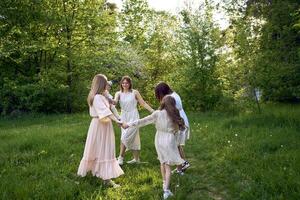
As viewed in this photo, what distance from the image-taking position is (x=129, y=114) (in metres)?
10.1

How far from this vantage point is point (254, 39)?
53.6 feet

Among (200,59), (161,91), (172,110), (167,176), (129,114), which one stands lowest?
Answer: (167,176)

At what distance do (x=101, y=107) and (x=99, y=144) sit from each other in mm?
800

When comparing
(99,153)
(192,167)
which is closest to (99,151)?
(99,153)

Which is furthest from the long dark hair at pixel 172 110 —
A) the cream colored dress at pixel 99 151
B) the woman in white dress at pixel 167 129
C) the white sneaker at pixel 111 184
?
the white sneaker at pixel 111 184

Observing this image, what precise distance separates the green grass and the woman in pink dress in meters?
0.22

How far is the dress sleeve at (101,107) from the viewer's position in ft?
24.9

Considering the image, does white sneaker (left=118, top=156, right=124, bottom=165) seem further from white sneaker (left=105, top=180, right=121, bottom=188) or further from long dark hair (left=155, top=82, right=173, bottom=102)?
long dark hair (left=155, top=82, right=173, bottom=102)

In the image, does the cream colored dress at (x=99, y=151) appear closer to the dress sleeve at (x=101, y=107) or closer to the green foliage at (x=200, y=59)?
the dress sleeve at (x=101, y=107)

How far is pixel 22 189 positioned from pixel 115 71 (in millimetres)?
18630

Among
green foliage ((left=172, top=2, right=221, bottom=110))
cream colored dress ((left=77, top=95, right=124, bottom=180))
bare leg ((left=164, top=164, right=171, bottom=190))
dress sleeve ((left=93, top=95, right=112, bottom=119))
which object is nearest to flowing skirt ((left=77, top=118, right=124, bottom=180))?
cream colored dress ((left=77, top=95, right=124, bottom=180))

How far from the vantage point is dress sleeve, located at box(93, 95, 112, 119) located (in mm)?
7590

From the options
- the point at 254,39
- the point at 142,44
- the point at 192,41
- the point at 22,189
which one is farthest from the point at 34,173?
the point at 142,44

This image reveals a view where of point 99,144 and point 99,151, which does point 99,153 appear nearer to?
point 99,151
